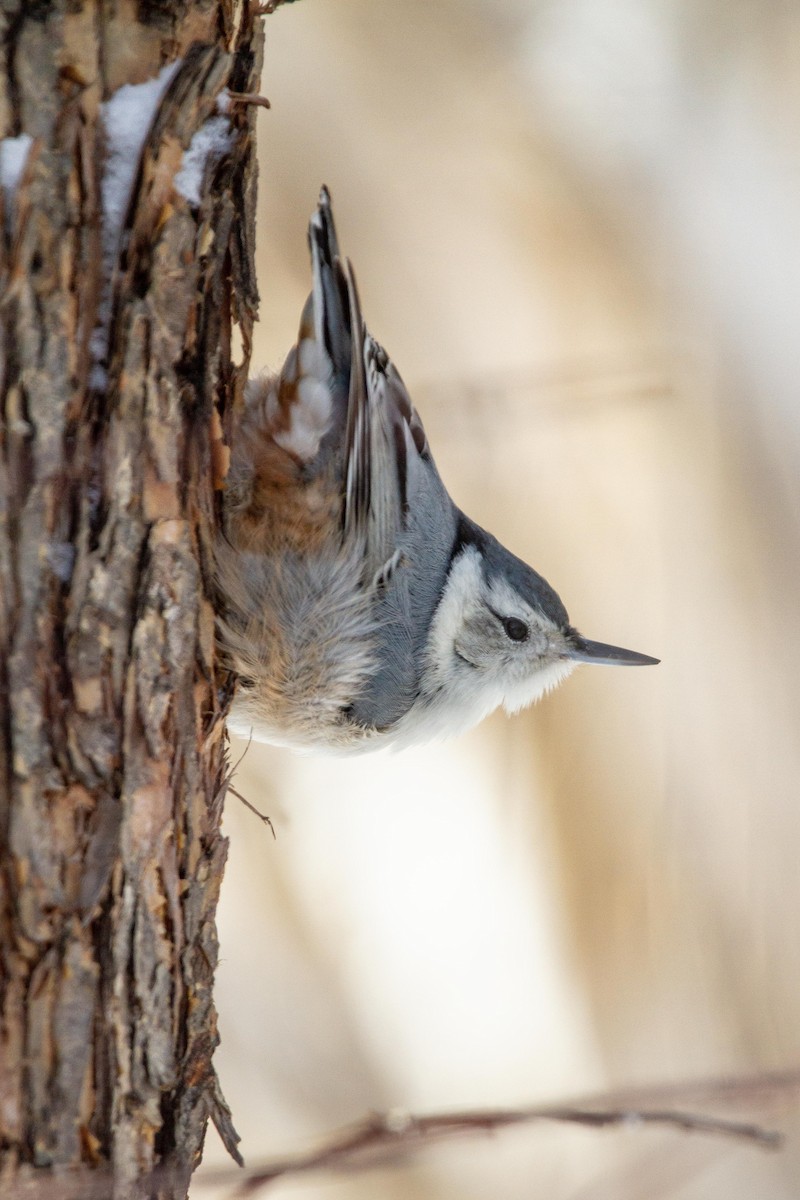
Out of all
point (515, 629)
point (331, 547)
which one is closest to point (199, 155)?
point (331, 547)

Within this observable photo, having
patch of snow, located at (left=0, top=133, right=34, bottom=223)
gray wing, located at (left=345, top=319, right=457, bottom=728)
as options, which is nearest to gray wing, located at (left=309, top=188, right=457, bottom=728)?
gray wing, located at (left=345, top=319, right=457, bottom=728)

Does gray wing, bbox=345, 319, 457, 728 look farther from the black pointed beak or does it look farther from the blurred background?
the blurred background

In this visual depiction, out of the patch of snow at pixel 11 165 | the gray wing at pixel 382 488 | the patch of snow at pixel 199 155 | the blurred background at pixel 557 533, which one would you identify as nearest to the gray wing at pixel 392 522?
the gray wing at pixel 382 488

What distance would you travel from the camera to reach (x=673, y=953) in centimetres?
259

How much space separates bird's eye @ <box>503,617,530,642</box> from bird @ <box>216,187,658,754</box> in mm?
207

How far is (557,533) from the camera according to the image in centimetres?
285

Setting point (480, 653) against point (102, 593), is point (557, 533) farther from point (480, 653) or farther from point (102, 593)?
point (102, 593)

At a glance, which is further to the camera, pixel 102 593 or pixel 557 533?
pixel 557 533

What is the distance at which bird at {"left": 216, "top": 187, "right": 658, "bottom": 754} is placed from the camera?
1.59 meters

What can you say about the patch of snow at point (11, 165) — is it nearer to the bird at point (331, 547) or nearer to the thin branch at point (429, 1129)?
the bird at point (331, 547)

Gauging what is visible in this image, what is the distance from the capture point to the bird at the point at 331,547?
5.21ft

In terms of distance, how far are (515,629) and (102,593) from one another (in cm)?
118

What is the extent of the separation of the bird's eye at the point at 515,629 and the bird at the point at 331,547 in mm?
207

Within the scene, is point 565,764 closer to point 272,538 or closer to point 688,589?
point 688,589
